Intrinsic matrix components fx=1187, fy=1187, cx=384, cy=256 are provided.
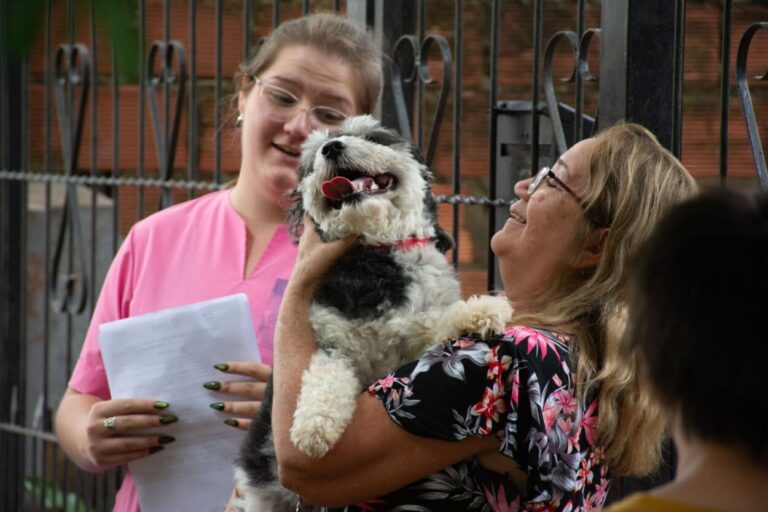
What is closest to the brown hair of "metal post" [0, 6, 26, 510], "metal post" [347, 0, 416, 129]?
"metal post" [347, 0, 416, 129]

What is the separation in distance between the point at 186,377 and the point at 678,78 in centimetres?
146

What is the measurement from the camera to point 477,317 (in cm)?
235

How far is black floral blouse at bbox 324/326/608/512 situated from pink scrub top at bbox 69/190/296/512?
100 cm

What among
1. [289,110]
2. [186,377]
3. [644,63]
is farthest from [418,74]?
[186,377]

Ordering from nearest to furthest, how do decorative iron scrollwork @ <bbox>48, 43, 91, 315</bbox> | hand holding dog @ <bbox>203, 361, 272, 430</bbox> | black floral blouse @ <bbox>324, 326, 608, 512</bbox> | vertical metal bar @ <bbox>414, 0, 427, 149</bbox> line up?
1. black floral blouse @ <bbox>324, 326, 608, 512</bbox>
2. hand holding dog @ <bbox>203, 361, 272, 430</bbox>
3. vertical metal bar @ <bbox>414, 0, 427, 149</bbox>
4. decorative iron scrollwork @ <bbox>48, 43, 91, 315</bbox>

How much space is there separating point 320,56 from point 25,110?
2472 millimetres

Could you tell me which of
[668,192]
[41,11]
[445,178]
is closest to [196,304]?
[668,192]

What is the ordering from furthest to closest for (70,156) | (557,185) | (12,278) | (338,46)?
(12,278), (70,156), (338,46), (557,185)

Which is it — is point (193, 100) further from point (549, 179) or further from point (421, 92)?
point (549, 179)

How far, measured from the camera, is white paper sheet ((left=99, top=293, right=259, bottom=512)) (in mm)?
3008

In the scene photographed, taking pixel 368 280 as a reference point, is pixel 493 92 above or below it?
above

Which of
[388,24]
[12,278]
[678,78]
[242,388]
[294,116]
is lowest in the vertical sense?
[12,278]

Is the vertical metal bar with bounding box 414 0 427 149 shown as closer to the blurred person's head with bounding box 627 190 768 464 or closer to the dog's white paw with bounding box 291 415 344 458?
the dog's white paw with bounding box 291 415 344 458

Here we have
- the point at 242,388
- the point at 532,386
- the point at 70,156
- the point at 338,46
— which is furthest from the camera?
the point at 70,156
